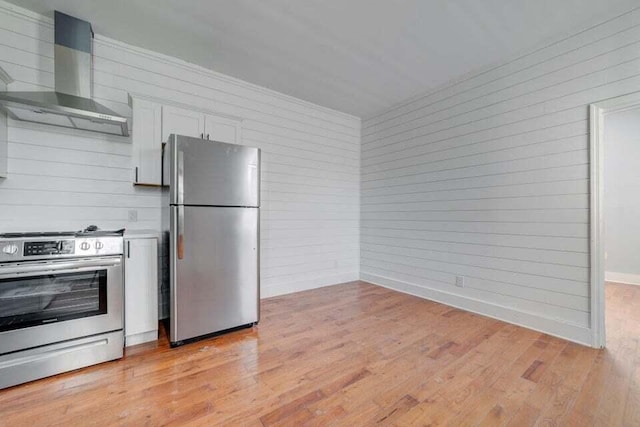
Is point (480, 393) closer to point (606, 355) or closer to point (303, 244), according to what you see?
point (606, 355)

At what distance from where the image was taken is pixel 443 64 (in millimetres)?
3160

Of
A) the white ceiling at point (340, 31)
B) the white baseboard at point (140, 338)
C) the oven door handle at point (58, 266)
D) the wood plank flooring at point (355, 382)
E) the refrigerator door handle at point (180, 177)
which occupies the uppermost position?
the white ceiling at point (340, 31)

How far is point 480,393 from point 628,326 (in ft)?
7.86

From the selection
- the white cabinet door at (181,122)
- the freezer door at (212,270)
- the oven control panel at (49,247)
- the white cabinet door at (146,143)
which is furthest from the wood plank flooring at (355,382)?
the white cabinet door at (181,122)

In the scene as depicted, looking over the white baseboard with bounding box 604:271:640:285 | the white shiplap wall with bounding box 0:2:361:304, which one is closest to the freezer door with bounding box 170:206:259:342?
the white shiplap wall with bounding box 0:2:361:304

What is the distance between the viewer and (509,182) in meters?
2.99

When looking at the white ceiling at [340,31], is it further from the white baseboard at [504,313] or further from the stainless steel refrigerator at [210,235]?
the white baseboard at [504,313]

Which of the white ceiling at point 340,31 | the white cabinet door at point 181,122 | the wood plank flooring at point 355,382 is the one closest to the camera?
the wood plank flooring at point 355,382

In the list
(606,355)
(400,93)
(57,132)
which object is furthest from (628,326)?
(57,132)

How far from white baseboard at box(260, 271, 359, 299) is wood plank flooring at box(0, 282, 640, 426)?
962mm

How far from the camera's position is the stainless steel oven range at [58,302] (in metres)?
1.83

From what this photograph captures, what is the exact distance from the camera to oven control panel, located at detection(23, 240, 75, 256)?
1874 mm

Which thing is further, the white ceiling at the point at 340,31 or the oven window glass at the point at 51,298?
the white ceiling at the point at 340,31

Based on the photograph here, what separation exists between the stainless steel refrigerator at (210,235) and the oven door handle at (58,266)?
0.44 metres
